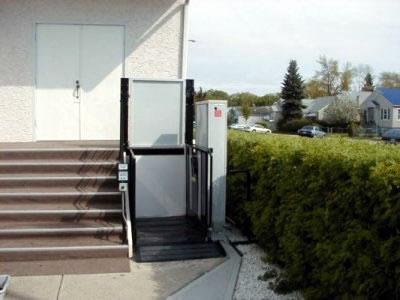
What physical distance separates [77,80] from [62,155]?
2.61 m

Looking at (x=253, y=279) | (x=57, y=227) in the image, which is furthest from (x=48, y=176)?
(x=253, y=279)

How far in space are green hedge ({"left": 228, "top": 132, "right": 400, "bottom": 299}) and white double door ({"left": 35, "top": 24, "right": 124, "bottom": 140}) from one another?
4.69m

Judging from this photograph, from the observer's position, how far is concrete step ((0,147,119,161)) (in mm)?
7383

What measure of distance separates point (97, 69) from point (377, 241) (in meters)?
7.40

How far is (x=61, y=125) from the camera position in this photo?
9.56 m

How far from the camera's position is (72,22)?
9.42 meters

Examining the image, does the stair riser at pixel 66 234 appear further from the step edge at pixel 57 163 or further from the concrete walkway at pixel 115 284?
the step edge at pixel 57 163

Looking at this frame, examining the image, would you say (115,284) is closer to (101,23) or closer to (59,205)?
(59,205)

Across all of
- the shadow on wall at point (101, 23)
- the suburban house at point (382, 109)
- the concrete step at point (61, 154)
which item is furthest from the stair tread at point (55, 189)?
the suburban house at point (382, 109)

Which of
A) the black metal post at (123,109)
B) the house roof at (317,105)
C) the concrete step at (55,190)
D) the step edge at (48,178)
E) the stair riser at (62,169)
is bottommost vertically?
the concrete step at (55,190)

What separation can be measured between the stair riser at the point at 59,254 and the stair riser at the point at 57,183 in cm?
143

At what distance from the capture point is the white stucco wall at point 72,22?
364 inches

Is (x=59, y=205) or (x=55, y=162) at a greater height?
(x=55, y=162)

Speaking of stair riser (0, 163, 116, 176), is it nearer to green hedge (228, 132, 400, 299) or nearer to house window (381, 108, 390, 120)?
green hedge (228, 132, 400, 299)
